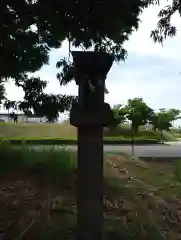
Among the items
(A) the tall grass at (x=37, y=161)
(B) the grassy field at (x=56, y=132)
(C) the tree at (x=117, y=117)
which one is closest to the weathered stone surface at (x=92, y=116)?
(C) the tree at (x=117, y=117)

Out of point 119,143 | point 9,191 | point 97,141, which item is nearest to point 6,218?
point 9,191

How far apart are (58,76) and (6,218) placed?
A: 1.80 m

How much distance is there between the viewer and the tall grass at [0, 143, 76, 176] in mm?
7629

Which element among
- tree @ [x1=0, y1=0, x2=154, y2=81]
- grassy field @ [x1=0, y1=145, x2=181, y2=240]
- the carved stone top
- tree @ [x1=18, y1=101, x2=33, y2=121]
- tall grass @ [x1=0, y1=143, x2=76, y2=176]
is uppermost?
tree @ [x1=0, y1=0, x2=154, y2=81]

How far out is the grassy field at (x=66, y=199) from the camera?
5.28 m

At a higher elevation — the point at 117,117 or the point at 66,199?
the point at 117,117

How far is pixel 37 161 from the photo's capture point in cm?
809

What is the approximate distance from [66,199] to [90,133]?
2.72 m

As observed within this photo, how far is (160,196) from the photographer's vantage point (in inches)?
279

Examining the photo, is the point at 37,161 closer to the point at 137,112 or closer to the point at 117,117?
the point at 117,117

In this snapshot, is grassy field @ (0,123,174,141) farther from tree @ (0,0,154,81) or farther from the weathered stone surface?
the weathered stone surface

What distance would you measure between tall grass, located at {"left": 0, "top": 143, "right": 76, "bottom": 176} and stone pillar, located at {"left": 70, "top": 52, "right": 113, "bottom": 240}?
3430mm

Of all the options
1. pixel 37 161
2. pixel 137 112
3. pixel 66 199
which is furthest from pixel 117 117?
pixel 137 112

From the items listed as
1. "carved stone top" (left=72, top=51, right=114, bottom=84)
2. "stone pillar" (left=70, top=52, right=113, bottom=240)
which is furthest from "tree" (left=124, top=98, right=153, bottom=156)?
"carved stone top" (left=72, top=51, right=114, bottom=84)
